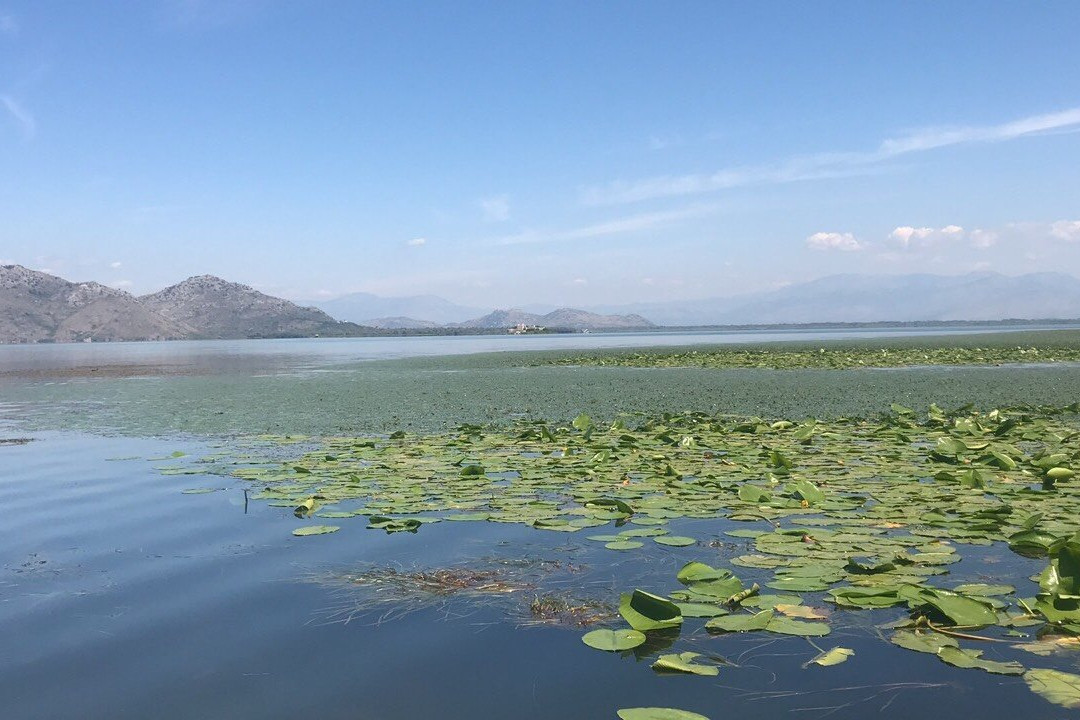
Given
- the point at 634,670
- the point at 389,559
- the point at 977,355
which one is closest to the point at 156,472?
the point at 389,559

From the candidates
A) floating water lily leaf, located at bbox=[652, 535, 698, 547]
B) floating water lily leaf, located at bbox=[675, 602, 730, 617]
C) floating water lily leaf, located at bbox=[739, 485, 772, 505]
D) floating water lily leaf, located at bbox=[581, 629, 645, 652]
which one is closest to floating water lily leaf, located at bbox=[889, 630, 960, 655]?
floating water lily leaf, located at bbox=[675, 602, 730, 617]

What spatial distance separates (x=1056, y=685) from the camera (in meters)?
3.48

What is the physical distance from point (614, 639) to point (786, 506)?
3588 mm

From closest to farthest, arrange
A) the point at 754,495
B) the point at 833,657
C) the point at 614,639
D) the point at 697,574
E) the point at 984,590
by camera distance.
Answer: the point at 833,657
the point at 614,639
the point at 984,590
the point at 697,574
the point at 754,495

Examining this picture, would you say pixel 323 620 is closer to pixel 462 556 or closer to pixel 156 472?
pixel 462 556

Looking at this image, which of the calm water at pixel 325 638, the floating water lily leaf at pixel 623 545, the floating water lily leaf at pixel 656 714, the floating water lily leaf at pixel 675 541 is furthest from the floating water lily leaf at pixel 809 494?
the floating water lily leaf at pixel 656 714

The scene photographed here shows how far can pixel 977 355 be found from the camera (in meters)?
37.2

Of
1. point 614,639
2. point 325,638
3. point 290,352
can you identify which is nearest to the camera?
point 614,639

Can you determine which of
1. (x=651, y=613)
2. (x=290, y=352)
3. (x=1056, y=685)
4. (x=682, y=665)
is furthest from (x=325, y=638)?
(x=290, y=352)

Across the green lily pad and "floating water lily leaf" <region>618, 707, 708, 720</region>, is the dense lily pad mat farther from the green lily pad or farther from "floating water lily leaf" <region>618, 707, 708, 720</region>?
"floating water lily leaf" <region>618, 707, 708, 720</region>

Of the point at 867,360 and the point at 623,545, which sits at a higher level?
the point at 867,360

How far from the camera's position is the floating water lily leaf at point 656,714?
324cm

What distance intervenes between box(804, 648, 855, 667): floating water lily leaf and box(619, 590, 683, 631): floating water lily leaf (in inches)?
29.1

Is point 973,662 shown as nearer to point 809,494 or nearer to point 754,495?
point 809,494
